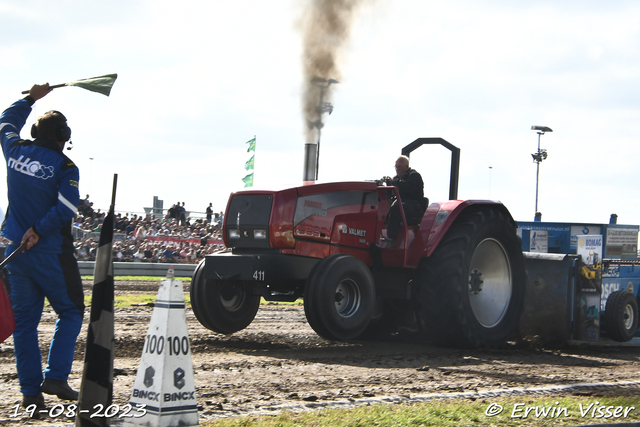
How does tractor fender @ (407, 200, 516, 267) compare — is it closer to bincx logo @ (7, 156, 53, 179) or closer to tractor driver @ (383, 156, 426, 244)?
tractor driver @ (383, 156, 426, 244)

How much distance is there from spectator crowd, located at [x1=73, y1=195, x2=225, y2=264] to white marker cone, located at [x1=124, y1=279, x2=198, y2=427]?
59.7 feet

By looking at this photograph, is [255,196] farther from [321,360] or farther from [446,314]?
[446,314]

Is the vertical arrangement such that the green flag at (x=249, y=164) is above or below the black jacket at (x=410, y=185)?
above

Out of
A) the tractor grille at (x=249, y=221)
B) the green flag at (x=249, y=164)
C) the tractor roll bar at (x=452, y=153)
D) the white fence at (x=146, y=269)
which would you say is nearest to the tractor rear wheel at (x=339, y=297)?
the tractor grille at (x=249, y=221)

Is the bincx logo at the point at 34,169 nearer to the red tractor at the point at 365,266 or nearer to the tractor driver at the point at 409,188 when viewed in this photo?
the red tractor at the point at 365,266

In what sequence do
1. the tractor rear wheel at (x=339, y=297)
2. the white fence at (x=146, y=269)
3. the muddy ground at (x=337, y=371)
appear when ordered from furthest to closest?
the white fence at (x=146, y=269)
the tractor rear wheel at (x=339, y=297)
the muddy ground at (x=337, y=371)

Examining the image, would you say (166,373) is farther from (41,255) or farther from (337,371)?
(337,371)

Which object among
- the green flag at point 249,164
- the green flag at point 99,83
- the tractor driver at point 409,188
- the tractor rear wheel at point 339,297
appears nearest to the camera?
the green flag at point 99,83

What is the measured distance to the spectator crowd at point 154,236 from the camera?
74.9 ft

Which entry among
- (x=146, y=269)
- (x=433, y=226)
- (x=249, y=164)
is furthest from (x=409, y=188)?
(x=249, y=164)

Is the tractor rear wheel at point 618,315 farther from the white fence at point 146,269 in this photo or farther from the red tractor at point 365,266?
the white fence at point 146,269

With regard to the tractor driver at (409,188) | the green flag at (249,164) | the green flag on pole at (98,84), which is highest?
the green flag at (249,164)

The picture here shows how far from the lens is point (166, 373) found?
3.87 m

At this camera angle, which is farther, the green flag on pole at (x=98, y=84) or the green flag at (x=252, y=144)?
the green flag at (x=252, y=144)
